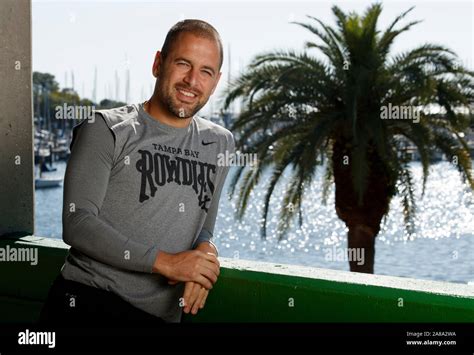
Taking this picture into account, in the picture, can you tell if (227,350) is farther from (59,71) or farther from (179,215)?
(59,71)

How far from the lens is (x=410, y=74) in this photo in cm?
1311

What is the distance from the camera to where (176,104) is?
2.47m

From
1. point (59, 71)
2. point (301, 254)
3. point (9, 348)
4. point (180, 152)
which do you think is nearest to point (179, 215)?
point (180, 152)

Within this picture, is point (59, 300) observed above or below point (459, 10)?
below

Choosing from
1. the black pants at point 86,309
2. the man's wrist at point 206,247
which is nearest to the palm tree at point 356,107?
the man's wrist at point 206,247

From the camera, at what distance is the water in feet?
123

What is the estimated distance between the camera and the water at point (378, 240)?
37.6 meters

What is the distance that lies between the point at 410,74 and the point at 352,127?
1.35m

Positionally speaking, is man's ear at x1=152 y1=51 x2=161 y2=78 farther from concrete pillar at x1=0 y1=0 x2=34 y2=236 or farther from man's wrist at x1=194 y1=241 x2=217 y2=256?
concrete pillar at x1=0 y1=0 x2=34 y2=236

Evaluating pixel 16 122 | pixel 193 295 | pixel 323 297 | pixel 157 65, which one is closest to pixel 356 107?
pixel 16 122

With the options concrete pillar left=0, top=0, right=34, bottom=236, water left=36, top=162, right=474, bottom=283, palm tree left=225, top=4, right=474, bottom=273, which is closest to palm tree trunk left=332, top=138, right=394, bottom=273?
palm tree left=225, top=4, right=474, bottom=273

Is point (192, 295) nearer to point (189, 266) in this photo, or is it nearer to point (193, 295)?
point (193, 295)

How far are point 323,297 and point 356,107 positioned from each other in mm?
10052

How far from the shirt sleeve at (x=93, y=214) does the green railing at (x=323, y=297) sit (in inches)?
31.3
